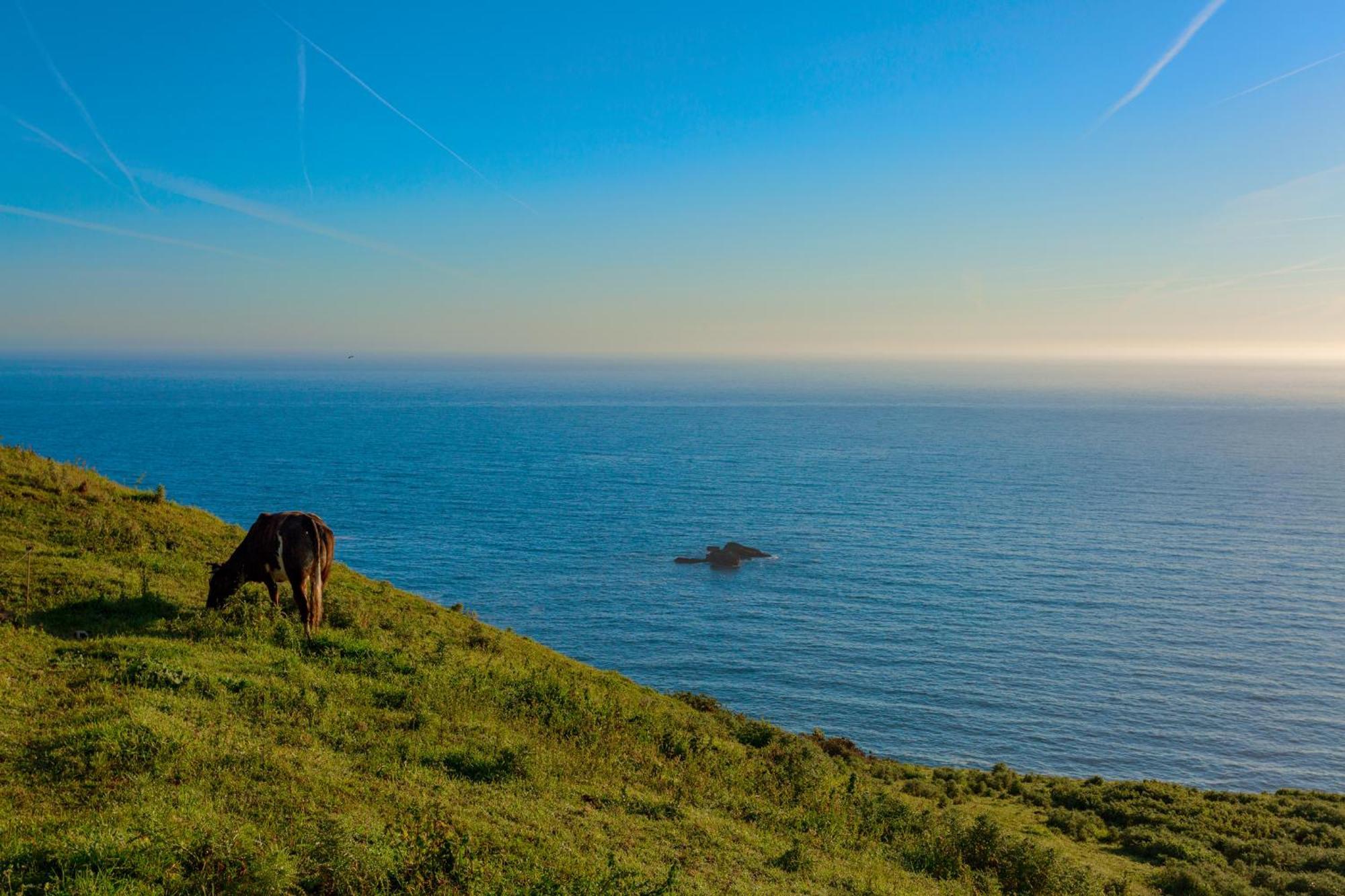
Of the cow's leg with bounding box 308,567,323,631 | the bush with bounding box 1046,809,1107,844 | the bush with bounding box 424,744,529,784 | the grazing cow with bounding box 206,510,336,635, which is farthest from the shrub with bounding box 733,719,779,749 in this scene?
the grazing cow with bounding box 206,510,336,635

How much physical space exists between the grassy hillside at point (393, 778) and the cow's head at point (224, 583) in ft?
1.24

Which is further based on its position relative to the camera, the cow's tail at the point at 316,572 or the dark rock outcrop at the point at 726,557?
the dark rock outcrop at the point at 726,557

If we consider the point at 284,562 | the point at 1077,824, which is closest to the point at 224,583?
the point at 284,562

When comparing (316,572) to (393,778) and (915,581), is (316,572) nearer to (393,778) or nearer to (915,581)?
(393,778)

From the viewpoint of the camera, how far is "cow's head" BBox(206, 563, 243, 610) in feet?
61.5

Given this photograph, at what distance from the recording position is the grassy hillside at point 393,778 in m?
9.32

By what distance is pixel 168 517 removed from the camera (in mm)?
26734

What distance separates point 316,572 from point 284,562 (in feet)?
2.57

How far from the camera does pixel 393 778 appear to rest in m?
12.4

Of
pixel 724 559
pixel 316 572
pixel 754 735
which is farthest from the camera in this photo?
pixel 724 559

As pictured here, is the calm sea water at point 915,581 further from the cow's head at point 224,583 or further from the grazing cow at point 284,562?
the cow's head at point 224,583

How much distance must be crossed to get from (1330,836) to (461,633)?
31.3 meters

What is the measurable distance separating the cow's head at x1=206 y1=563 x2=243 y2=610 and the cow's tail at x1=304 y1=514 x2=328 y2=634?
177cm

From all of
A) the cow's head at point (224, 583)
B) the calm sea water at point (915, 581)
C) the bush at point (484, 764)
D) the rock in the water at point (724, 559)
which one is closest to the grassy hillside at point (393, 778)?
the bush at point (484, 764)
